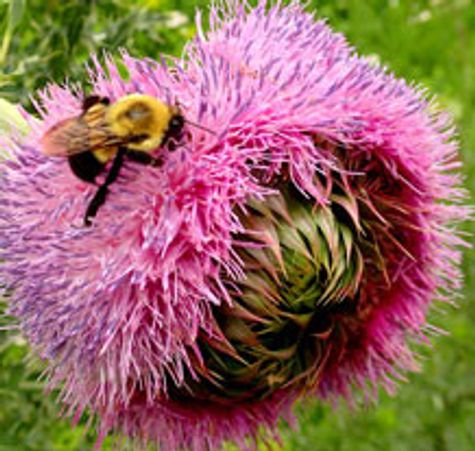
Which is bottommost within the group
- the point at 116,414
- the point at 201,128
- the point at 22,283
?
Result: the point at 116,414

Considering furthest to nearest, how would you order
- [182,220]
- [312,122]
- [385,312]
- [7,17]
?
[7,17]
[385,312]
[312,122]
[182,220]

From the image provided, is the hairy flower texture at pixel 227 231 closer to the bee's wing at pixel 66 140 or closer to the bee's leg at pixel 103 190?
the bee's leg at pixel 103 190

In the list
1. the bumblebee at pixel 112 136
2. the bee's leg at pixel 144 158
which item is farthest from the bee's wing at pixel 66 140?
the bee's leg at pixel 144 158

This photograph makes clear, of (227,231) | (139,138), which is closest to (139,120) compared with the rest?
(139,138)

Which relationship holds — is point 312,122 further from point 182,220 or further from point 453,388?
point 453,388

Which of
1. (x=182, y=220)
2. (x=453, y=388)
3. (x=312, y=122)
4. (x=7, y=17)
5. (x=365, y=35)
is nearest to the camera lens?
(x=182, y=220)

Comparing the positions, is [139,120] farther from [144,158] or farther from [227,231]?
[227,231]

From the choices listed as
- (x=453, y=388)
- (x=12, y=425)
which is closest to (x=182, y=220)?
(x=12, y=425)

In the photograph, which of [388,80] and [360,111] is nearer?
[360,111]
